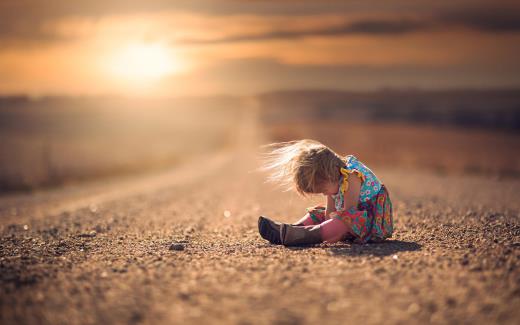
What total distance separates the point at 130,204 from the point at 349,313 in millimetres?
9996

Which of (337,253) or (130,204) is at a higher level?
(337,253)

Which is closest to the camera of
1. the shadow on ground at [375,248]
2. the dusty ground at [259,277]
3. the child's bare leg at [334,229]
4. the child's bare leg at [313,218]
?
the dusty ground at [259,277]

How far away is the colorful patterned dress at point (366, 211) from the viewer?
5.52 metres

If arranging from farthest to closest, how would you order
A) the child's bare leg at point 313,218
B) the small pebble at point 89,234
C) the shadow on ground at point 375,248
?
the small pebble at point 89,234 < the child's bare leg at point 313,218 < the shadow on ground at point 375,248

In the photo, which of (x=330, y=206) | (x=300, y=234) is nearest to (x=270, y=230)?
(x=300, y=234)

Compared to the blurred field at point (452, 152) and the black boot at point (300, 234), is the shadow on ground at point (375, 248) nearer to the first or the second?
the black boot at point (300, 234)

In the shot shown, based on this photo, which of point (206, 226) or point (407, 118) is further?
point (407, 118)

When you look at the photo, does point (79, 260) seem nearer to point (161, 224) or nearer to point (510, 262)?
point (161, 224)

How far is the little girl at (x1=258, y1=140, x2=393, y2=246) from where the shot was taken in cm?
546

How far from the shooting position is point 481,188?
1509 cm

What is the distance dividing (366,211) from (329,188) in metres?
0.49

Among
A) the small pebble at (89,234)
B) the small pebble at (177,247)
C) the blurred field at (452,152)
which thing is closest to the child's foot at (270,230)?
the small pebble at (177,247)

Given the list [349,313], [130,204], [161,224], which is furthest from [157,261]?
[130,204]

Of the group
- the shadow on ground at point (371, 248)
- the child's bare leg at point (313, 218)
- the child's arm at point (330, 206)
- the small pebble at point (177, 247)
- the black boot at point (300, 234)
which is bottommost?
A: the small pebble at point (177, 247)
